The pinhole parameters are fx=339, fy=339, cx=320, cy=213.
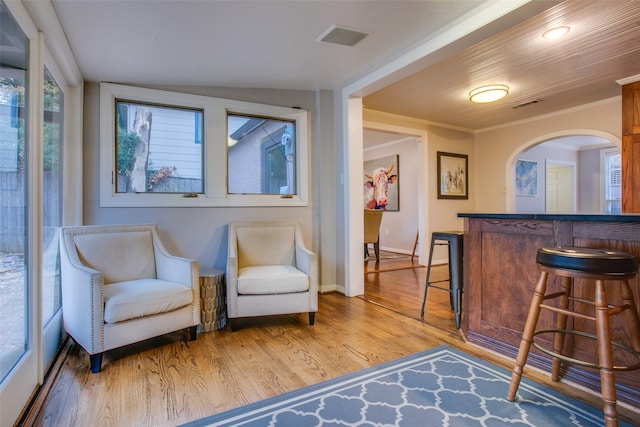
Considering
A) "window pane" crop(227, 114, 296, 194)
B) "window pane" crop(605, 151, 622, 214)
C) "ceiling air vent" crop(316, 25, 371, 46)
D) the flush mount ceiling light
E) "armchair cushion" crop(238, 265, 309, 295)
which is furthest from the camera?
"window pane" crop(605, 151, 622, 214)

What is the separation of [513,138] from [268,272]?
4.88 metres

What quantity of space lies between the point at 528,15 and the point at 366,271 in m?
3.75

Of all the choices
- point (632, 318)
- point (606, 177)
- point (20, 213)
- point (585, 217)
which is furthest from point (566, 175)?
point (20, 213)

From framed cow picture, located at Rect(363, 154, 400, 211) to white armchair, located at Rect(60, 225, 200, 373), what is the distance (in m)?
5.32

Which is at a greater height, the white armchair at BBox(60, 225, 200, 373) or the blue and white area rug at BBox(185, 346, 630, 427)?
the white armchair at BBox(60, 225, 200, 373)

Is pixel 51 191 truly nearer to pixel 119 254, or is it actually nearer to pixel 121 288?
pixel 119 254

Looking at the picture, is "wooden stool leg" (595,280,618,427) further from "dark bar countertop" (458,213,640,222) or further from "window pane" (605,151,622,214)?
"window pane" (605,151,622,214)

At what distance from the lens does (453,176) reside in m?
5.85

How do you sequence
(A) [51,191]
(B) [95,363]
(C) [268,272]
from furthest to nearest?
1. (C) [268,272]
2. (A) [51,191]
3. (B) [95,363]

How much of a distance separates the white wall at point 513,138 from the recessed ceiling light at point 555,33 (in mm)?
2526

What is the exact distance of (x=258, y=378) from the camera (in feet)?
6.31

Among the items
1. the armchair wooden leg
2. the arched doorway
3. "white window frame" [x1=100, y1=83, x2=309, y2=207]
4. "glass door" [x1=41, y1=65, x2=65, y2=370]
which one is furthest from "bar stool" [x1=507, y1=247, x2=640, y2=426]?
the arched doorway

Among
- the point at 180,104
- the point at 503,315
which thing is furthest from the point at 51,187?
the point at 503,315

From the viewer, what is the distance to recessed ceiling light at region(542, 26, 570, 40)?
8.64ft
